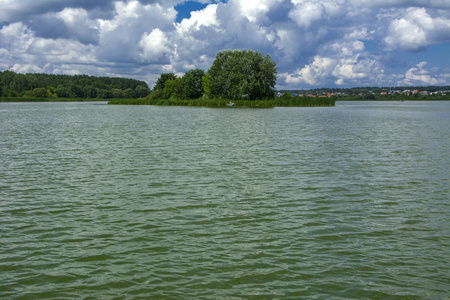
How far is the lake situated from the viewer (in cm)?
742

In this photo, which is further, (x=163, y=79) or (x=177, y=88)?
(x=163, y=79)

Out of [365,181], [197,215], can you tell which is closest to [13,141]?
[197,215]

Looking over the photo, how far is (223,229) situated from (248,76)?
332 feet

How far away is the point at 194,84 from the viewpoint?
452 ft

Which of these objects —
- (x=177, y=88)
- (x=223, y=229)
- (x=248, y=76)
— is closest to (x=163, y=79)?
(x=177, y=88)

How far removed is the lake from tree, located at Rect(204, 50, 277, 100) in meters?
87.3

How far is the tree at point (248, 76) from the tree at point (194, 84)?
22.8 metres

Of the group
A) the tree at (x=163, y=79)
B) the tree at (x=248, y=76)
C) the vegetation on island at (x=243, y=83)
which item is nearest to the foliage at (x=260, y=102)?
the vegetation on island at (x=243, y=83)

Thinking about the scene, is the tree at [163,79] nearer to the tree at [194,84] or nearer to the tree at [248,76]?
the tree at [194,84]

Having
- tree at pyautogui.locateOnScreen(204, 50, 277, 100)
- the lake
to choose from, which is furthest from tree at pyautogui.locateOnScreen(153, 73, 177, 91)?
the lake

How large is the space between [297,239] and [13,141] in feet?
90.9

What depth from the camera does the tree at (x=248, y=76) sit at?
10688 cm

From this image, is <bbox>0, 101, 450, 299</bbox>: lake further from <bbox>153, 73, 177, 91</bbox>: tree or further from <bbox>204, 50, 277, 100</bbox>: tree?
<bbox>153, 73, 177, 91</bbox>: tree

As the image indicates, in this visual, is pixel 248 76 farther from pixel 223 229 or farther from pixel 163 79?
pixel 223 229
